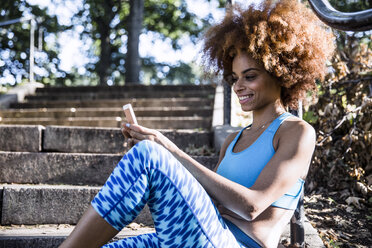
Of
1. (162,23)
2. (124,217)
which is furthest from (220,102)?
(162,23)

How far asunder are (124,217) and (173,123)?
340cm

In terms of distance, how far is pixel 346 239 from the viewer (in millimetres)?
2373

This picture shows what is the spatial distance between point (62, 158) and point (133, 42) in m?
7.83

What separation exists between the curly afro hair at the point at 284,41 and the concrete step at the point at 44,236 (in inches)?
29.6

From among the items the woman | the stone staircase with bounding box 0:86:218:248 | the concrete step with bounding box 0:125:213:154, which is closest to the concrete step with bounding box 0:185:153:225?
the stone staircase with bounding box 0:86:218:248

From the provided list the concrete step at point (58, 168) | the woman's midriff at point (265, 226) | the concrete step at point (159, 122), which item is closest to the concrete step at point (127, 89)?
the concrete step at point (159, 122)

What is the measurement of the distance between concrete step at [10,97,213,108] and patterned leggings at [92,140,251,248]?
429 cm

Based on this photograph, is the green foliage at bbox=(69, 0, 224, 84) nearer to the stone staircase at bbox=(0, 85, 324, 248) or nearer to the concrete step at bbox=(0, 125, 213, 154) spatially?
the stone staircase at bbox=(0, 85, 324, 248)

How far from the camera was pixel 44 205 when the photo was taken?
2697mm

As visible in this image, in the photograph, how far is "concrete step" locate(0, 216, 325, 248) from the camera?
2.15m

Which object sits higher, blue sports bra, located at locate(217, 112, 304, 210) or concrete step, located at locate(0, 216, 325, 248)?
blue sports bra, located at locate(217, 112, 304, 210)

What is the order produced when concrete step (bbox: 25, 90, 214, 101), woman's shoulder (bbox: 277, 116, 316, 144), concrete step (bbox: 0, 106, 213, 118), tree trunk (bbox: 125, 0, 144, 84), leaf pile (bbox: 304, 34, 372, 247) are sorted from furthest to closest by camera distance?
tree trunk (bbox: 125, 0, 144, 84) < concrete step (bbox: 25, 90, 214, 101) < concrete step (bbox: 0, 106, 213, 118) < leaf pile (bbox: 304, 34, 372, 247) < woman's shoulder (bbox: 277, 116, 316, 144)

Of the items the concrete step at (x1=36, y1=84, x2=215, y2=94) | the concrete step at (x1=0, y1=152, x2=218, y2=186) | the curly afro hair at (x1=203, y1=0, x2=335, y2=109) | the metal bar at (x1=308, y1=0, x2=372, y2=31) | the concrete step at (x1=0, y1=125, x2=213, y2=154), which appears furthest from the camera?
the concrete step at (x1=36, y1=84, x2=215, y2=94)

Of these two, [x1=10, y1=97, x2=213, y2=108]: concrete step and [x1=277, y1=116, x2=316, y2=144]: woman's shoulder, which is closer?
[x1=277, y1=116, x2=316, y2=144]: woman's shoulder
